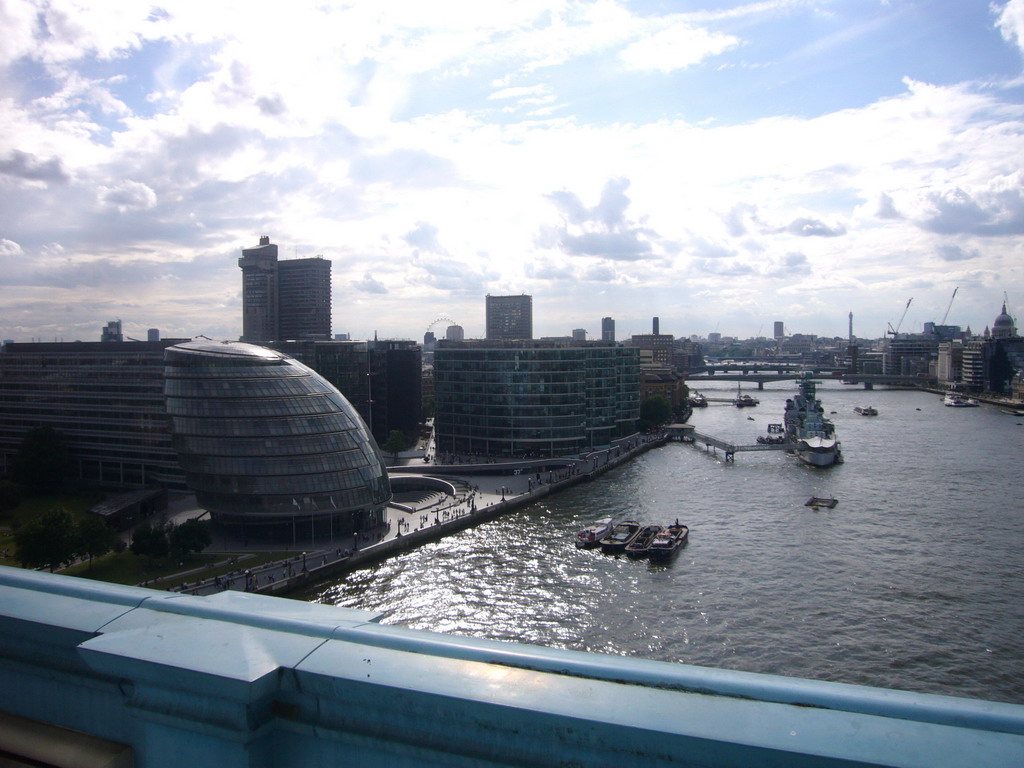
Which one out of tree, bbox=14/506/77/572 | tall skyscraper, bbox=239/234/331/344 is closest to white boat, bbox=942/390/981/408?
tall skyscraper, bbox=239/234/331/344

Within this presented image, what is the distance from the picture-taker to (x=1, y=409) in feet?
115

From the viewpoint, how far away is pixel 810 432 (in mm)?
44812

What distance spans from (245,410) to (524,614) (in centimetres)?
1257

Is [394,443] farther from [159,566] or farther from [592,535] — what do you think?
[159,566]

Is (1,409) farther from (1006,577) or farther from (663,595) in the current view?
(1006,577)

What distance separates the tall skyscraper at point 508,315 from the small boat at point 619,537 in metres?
113

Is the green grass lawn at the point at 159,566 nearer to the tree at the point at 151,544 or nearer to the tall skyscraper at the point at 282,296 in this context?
the tree at the point at 151,544

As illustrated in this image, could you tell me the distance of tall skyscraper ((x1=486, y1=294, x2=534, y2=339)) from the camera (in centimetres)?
13700

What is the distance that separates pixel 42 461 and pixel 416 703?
34566mm

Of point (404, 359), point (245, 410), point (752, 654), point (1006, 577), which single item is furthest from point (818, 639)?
point (404, 359)

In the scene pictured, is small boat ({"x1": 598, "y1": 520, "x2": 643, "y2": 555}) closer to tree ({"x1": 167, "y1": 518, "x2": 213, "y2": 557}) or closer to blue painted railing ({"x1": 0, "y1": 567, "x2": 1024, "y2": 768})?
tree ({"x1": 167, "y1": 518, "x2": 213, "y2": 557})

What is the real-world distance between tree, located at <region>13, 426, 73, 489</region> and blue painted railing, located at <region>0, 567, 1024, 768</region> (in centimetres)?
3316

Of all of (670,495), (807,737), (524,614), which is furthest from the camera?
(670,495)

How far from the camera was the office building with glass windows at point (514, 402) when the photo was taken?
42.1 metres
